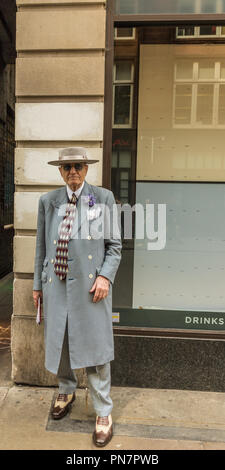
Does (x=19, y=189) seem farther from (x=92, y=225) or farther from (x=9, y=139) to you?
(x=9, y=139)

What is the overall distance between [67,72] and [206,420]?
3.42 metres

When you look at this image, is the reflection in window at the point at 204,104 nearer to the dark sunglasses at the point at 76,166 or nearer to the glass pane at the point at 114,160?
the glass pane at the point at 114,160

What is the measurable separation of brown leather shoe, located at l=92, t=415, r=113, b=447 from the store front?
4.37 feet

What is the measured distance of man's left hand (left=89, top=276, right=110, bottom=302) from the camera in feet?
10.4

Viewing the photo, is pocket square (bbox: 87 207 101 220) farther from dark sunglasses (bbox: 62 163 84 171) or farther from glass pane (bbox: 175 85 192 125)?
glass pane (bbox: 175 85 192 125)

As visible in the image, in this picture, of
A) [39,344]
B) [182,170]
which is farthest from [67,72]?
[39,344]

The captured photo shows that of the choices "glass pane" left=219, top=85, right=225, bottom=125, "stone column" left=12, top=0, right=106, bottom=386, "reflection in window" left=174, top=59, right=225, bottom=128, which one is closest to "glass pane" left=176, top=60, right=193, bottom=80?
"reflection in window" left=174, top=59, right=225, bottom=128

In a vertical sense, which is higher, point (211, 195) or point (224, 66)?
point (224, 66)

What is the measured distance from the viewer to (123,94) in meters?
4.43

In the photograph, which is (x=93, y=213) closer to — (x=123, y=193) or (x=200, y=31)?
(x=123, y=193)

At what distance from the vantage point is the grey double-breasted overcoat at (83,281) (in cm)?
320

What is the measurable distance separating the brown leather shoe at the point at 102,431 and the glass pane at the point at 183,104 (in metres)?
3.04

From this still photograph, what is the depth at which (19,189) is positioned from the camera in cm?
421

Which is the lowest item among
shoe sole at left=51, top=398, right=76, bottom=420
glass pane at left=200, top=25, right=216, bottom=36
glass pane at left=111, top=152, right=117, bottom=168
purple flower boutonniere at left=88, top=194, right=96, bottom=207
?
shoe sole at left=51, top=398, right=76, bottom=420
